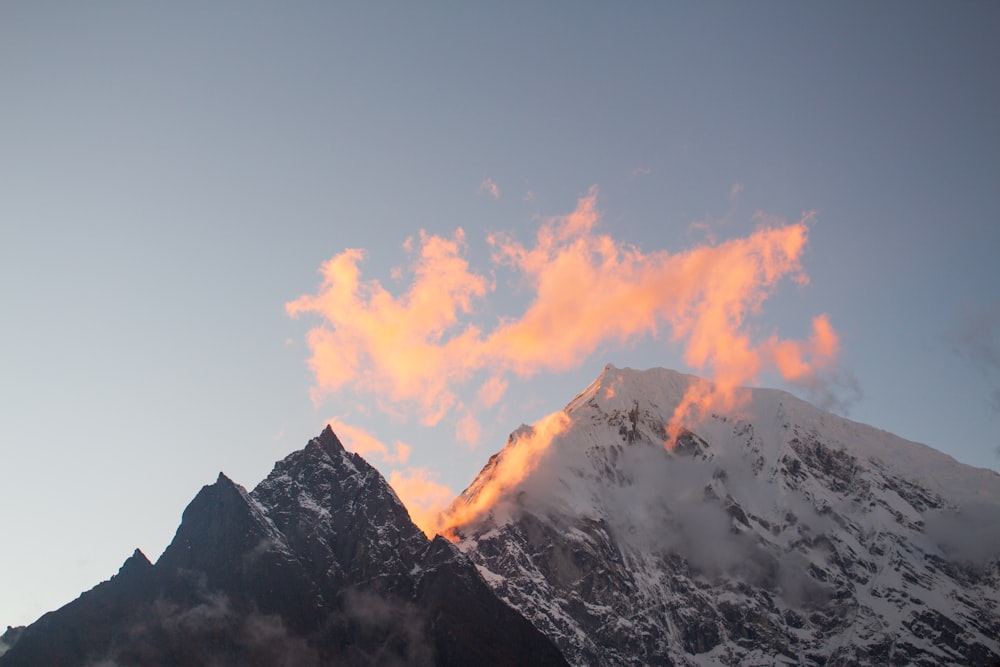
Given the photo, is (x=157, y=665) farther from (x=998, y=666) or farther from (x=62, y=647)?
(x=998, y=666)

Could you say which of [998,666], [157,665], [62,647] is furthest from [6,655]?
[998,666]

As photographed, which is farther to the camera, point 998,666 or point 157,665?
point 157,665

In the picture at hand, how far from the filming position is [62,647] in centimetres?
19875

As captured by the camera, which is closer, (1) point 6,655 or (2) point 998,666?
(2) point 998,666

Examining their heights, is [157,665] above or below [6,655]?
below

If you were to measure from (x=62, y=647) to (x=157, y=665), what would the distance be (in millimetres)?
18061

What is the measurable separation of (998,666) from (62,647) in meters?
161

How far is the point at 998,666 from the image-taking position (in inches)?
4237

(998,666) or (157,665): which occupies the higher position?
(157,665)

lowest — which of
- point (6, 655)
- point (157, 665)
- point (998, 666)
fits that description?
point (998, 666)

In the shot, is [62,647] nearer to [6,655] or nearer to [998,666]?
[6,655]

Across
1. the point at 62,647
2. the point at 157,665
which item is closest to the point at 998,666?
the point at 157,665

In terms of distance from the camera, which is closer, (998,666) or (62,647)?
(998,666)

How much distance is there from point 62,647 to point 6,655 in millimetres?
9653
